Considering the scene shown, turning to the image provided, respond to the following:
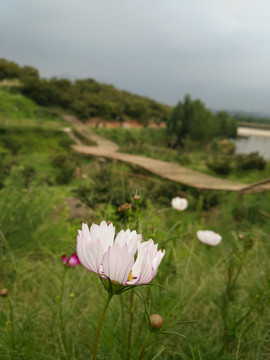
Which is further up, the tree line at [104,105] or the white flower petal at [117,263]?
the tree line at [104,105]

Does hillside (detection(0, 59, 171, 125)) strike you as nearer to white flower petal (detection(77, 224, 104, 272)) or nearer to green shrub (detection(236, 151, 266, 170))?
green shrub (detection(236, 151, 266, 170))

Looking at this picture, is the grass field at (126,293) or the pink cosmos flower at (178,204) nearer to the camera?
the grass field at (126,293)

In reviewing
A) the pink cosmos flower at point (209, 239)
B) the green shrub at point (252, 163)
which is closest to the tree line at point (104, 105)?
the green shrub at point (252, 163)

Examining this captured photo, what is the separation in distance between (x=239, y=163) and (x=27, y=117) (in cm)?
1678

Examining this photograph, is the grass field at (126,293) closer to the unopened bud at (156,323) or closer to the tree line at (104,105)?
the unopened bud at (156,323)

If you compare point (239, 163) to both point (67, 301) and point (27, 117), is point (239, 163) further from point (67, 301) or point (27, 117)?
point (27, 117)

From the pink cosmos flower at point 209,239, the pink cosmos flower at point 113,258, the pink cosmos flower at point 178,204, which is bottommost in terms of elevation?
the pink cosmos flower at point 209,239

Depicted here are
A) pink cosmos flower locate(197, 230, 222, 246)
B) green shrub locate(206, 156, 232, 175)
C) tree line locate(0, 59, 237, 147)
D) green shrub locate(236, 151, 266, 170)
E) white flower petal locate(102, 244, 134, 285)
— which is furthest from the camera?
tree line locate(0, 59, 237, 147)

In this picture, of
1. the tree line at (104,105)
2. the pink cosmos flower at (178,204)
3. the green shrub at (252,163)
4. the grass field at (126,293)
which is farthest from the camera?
the tree line at (104,105)

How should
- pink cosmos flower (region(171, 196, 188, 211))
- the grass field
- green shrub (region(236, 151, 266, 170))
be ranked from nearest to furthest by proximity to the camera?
the grass field, pink cosmos flower (region(171, 196, 188, 211)), green shrub (region(236, 151, 266, 170))

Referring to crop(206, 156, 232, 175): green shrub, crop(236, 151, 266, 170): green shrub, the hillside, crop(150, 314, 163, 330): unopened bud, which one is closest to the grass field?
crop(150, 314, 163, 330): unopened bud

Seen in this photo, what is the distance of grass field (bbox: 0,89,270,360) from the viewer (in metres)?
0.69

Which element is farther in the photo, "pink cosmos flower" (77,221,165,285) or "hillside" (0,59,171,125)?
"hillside" (0,59,171,125)

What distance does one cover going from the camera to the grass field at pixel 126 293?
0.69 meters
